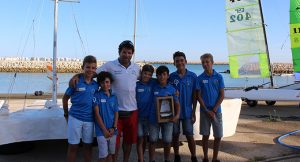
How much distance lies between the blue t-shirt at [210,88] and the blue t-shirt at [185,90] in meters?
0.11

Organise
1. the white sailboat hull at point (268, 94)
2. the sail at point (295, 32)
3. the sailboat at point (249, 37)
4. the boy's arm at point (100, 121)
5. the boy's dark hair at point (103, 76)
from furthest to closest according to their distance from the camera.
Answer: the sailboat at point (249, 37)
the sail at point (295, 32)
the white sailboat hull at point (268, 94)
the boy's dark hair at point (103, 76)
the boy's arm at point (100, 121)

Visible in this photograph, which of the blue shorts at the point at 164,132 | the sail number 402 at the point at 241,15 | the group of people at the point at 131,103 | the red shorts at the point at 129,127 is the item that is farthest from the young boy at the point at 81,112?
the sail number 402 at the point at 241,15

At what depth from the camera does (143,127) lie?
15.1 ft

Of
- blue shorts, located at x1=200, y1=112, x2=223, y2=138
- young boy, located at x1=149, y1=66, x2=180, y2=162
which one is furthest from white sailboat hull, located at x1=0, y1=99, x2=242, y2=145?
blue shorts, located at x1=200, y1=112, x2=223, y2=138

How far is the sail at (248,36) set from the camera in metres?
14.1

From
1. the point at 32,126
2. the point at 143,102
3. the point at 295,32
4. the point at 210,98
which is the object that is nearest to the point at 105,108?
the point at 143,102

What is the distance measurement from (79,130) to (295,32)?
468 inches

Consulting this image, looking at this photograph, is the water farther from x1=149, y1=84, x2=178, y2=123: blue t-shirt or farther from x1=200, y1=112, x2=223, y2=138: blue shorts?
x1=149, y1=84, x2=178, y2=123: blue t-shirt

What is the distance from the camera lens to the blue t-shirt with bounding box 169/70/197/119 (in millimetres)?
4711

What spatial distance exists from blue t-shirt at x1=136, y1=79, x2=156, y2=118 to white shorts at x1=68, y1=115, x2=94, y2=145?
739 millimetres

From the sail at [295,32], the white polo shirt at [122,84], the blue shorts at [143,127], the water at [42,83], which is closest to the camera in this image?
the white polo shirt at [122,84]

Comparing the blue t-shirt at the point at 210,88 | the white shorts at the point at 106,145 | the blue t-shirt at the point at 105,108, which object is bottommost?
the white shorts at the point at 106,145

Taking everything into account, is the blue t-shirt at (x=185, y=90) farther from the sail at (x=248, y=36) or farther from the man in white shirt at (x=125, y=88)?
the sail at (x=248, y=36)

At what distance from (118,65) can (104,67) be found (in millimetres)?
172
